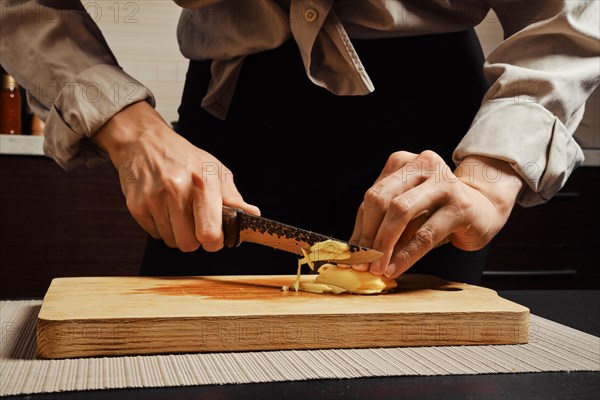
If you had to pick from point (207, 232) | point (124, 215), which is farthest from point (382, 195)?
point (124, 215)

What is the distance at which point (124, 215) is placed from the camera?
6.78 feet

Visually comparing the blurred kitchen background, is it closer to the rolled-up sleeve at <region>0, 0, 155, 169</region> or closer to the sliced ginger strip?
the rolled-up sleeve at <region>0, 0, 155, 169</region>

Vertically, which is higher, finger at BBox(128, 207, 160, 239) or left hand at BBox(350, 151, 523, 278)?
left hand at BBox(350, 151, 523, 278)

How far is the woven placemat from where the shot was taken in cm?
61

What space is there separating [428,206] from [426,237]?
0.04 meters

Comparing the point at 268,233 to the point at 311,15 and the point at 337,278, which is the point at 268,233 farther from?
the point at 311,15

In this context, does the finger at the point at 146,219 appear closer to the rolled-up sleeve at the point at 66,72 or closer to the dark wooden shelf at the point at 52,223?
the rolled-up sleeve at the point at 66,72

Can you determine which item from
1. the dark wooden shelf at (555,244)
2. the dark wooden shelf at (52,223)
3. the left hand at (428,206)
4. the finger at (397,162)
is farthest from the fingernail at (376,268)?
the dark wooden shelf at (555,244)

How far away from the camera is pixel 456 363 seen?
69 centimetres

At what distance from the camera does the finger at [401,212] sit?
33.8 inches

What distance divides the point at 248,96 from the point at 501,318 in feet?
1.57

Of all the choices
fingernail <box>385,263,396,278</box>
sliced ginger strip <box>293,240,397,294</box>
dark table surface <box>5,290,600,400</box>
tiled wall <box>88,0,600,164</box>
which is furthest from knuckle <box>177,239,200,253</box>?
tiled wall <box>88,0,600,164</box>

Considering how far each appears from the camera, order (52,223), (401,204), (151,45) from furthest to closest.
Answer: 1. (151,45)
2. (52,223)
3. (401,204)

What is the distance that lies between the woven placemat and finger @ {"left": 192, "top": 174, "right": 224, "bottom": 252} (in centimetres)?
22
